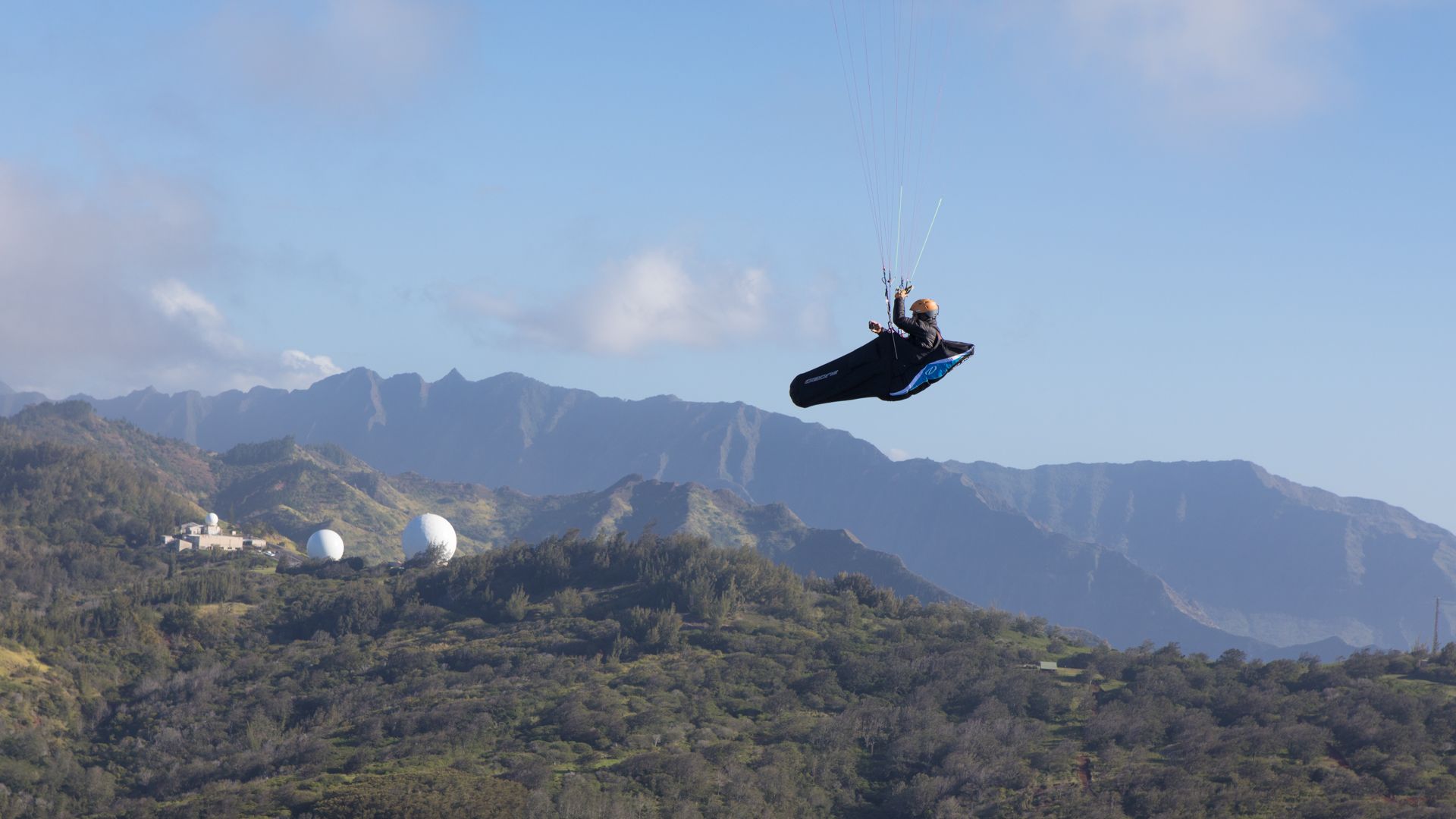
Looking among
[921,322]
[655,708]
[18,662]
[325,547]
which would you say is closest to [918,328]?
[921,322]

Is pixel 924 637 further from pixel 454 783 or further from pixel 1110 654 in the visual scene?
pixel 454 783

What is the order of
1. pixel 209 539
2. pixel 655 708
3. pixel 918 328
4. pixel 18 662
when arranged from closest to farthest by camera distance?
pixel 918 328
pixel 655 708
pixel 18 662
pixel 209 539

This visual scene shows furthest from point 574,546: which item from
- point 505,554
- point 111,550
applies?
point 111,550

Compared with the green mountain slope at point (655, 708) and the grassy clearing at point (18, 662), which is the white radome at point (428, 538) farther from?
the grassy clearing at point (18, 662)

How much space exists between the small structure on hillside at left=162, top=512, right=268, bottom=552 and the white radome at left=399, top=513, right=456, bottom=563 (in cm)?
2153

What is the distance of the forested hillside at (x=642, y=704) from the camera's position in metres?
78.2

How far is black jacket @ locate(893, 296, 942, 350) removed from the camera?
28.6 metres

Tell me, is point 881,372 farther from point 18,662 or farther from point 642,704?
point 18,662

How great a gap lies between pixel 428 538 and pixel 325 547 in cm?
1411

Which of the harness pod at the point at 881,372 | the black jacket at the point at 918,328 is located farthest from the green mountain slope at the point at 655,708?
the black jacket at the point at 918,328

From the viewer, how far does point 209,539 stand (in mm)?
177250

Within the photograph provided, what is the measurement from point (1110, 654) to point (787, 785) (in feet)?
158

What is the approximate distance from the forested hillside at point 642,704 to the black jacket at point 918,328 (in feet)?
167

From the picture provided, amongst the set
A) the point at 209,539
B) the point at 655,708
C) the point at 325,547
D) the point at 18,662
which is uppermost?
the point at 325,547
